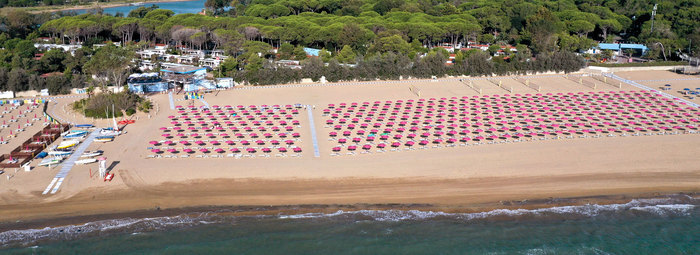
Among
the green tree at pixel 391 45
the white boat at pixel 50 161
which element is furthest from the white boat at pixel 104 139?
the green tree at pixel 391 45

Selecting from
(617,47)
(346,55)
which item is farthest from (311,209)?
(617,47)

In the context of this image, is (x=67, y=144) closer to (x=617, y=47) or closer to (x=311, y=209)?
(x=311, y=209)

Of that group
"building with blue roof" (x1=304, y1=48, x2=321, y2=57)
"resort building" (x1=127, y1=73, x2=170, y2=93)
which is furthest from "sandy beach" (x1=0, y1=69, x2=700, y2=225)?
"building with blue roof" (x1=304, y1=48, x2=321, y2=57)

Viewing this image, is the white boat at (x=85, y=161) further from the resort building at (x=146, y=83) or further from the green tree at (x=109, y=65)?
the resort building at (x=146, y=83)

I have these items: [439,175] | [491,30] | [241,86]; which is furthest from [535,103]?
[491,30]

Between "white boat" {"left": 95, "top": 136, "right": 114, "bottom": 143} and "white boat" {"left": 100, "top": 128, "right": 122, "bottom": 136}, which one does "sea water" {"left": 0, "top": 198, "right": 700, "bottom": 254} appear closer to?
"white boat" {"left": 95, "top": 136, "right": 114, "bottom": 143}

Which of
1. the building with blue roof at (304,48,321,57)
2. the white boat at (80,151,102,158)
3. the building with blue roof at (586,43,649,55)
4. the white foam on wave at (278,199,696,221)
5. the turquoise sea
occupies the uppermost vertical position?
the turquoise sea

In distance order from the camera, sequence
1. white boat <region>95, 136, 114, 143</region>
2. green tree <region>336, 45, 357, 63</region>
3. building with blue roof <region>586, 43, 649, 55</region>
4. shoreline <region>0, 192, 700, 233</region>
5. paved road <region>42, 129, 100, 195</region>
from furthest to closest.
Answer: building with blue roof <region>586, 43, 649, 55</region>, green tree <region>336, 45, 357, 63</region>, white boat <region>95, 136, 114, 143</region>, paved road <region>42, 129, 100, 195</region>, shoreline <region>0, 192, 700, 233</region>
